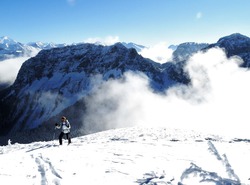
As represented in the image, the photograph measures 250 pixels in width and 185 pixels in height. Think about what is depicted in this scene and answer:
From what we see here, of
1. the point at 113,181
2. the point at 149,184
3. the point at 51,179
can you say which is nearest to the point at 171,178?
the point at 149,184

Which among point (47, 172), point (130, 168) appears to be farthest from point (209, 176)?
point (47, 172)

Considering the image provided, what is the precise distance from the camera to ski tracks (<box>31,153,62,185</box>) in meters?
13.0

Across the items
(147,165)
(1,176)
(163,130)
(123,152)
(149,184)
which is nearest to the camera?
(149,184)

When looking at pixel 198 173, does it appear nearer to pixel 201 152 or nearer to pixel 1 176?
pixel 201 152

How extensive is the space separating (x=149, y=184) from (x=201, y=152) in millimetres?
8132

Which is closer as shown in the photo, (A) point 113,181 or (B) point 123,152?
(A) point 113,181

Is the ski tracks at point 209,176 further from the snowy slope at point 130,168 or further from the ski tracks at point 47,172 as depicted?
the ski tracks at point 47,172

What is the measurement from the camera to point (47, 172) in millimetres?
14344

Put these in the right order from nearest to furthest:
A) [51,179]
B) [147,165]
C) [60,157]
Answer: [51,179] → [147,165] → [60,157]

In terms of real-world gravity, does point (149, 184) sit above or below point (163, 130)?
above

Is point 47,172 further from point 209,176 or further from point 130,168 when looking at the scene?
point 209,176

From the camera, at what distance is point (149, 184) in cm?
1235

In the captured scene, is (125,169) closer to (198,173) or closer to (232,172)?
(198,173)

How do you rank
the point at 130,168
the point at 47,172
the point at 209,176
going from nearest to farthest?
the point at 209,176, the point at 47,172, the point at 130,168
